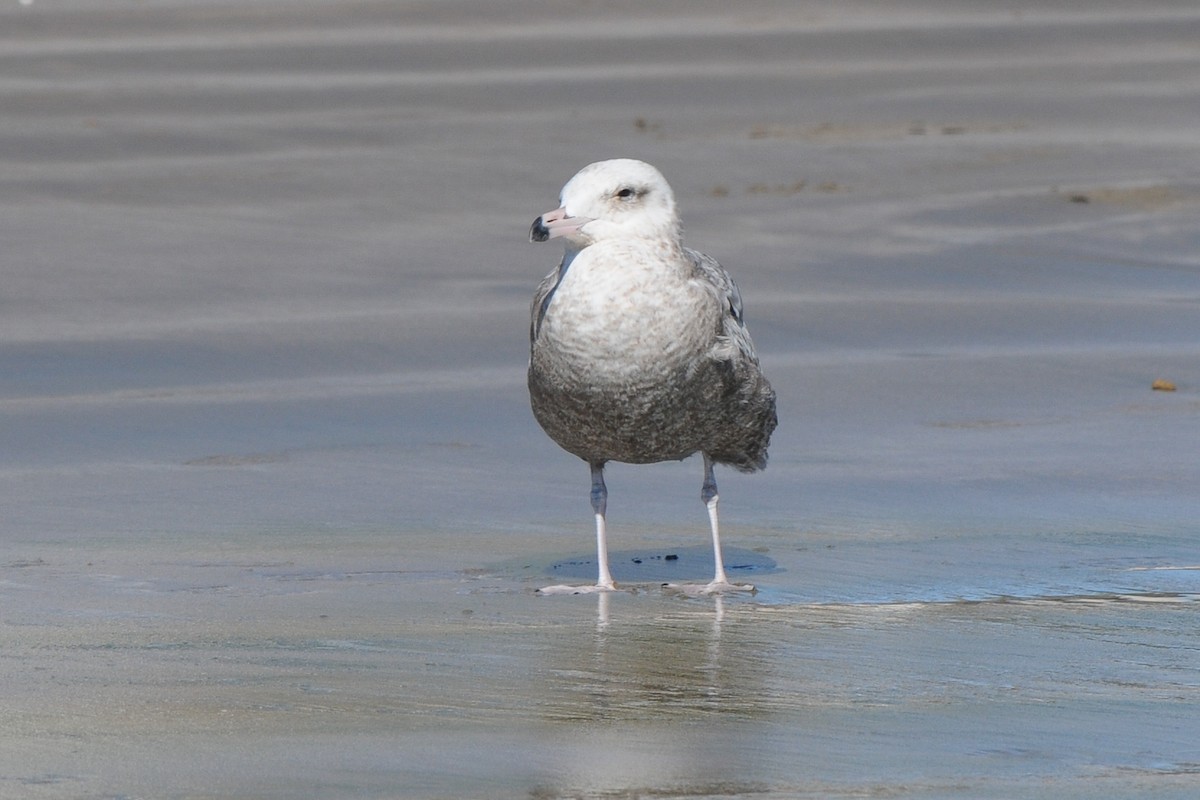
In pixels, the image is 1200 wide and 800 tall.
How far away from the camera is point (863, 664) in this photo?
5.45 metres

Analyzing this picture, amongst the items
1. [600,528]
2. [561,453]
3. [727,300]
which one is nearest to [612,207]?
[727,300]

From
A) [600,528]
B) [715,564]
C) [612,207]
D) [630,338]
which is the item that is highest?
[612,207]

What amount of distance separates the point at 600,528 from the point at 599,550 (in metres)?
0.13

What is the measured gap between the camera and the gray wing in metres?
6.68

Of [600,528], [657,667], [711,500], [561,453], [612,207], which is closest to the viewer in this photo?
[657,667]

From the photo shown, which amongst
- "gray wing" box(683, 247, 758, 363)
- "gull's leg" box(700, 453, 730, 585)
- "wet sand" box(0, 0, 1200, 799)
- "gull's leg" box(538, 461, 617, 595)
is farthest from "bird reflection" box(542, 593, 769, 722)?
"gray wing" box(683, 247, 758, 363)

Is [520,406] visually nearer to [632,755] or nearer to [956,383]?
[956,383]

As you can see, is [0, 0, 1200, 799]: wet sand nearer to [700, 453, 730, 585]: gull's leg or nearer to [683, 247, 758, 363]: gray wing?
[700, 453, 730, 585]: gull's leg

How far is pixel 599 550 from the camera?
673cm

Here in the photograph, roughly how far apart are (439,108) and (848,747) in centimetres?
1500

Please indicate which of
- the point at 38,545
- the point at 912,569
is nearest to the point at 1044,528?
the point at 912,569

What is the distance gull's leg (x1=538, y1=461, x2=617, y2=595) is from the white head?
0.92 meters

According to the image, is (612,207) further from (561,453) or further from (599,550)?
(561,453)

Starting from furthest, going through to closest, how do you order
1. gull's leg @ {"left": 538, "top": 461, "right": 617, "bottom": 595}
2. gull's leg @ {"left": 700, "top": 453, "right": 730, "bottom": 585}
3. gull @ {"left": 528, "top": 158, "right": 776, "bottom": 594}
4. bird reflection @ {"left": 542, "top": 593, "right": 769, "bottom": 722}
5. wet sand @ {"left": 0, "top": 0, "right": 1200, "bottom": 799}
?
gull's leg @ {"left": 700, "top": 453, "right": 730, "bottom": 585} → gull's leg @ {"left": 538, "top": 461, "right": 617, "bottom": 595} → gull @ {"left": 528, "top": 158, "right": 776, "bottom": 594} → bird reflection @ {"left": 542, "top": 593, "right": 769, "bottom": 722} → wet sand @ {"left": 0, "top": 0, "right": 1200, "bottom": 799}
